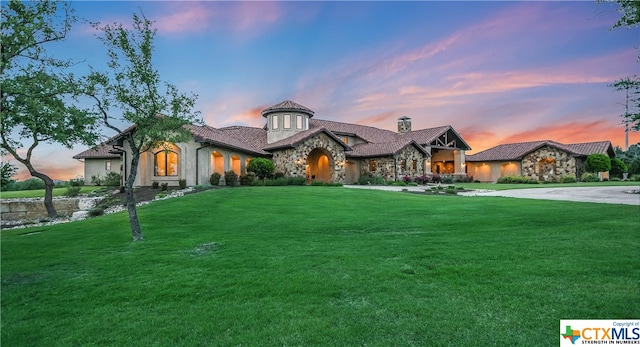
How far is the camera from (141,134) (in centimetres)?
966

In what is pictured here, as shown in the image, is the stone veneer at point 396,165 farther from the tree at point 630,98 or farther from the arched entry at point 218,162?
the tree at point 630,98

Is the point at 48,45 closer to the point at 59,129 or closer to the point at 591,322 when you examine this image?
the point at 59,129

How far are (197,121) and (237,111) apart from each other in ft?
89.6

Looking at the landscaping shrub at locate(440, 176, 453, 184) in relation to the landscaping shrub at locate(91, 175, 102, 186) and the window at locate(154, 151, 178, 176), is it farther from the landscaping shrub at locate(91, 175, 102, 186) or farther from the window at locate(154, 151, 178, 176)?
the landscaping shrub at locate(91, 175, 102, 186)

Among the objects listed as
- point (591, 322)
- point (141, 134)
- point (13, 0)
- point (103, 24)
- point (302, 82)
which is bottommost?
point (591, 322)

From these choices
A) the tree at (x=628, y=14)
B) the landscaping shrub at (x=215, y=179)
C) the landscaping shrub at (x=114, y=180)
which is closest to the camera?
the tree at (x=628, y=14)

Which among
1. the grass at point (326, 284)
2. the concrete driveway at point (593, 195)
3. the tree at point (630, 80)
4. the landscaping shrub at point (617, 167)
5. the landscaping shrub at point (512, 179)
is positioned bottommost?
the grass at point (326, 284)

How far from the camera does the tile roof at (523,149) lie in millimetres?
36250

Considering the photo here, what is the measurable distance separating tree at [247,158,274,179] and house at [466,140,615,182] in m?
28.4

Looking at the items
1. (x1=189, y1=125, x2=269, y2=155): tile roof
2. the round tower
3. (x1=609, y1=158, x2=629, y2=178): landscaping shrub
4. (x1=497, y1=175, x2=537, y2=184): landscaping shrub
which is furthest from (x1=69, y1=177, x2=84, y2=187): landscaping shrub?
(x1=609, y1=158, x2=629, y2=178): landscaping shrub

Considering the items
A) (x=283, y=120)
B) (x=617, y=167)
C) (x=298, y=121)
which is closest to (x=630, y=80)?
(x=298, y=121)

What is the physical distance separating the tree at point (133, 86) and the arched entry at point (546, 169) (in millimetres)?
39776

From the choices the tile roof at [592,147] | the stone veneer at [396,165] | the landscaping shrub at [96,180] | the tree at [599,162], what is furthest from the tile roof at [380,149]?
the landscaping shrub at [96,180]

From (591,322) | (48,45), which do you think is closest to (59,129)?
(48,45)
